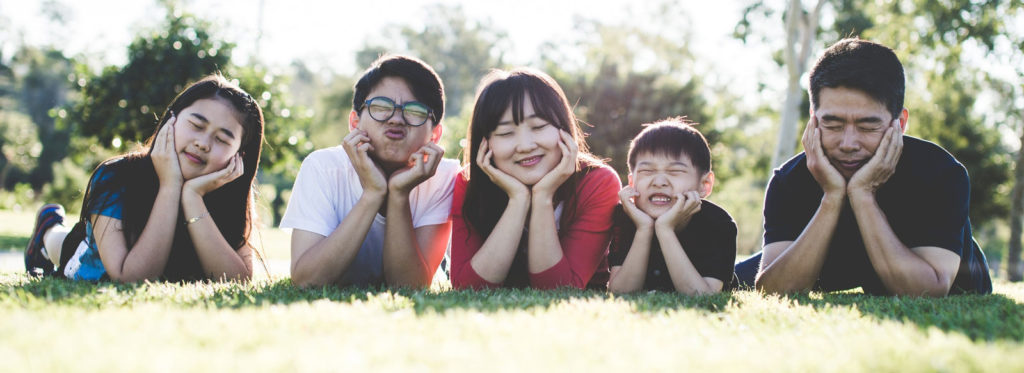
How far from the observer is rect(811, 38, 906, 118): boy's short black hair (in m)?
4.08

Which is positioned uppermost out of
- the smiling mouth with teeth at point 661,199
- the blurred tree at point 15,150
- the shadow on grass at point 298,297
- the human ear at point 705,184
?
the human ear at point 705,184

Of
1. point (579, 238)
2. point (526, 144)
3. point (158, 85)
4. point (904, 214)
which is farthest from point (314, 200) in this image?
point (158, 85)

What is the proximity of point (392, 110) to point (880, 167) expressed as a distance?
3.04 metres

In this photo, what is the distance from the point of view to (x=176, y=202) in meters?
4.33

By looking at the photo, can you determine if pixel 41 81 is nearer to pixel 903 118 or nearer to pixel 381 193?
pixel 381 193

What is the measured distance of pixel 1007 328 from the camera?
2701mm

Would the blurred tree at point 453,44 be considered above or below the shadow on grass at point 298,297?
above

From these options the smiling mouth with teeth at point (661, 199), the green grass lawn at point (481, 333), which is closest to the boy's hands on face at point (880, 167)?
the green grass lawn at point (481, 333)

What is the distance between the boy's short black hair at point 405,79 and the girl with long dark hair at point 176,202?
90cm

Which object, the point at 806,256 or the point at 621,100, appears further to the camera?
the point at 621,100

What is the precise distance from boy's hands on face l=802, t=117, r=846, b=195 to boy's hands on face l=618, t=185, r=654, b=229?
3.51ft

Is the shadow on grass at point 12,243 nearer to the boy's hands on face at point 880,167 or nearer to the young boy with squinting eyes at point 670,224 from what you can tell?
the young boy with squinting eyes at point 670,224

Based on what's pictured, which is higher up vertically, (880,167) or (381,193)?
(880,167)

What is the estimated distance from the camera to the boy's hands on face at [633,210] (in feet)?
13.6
